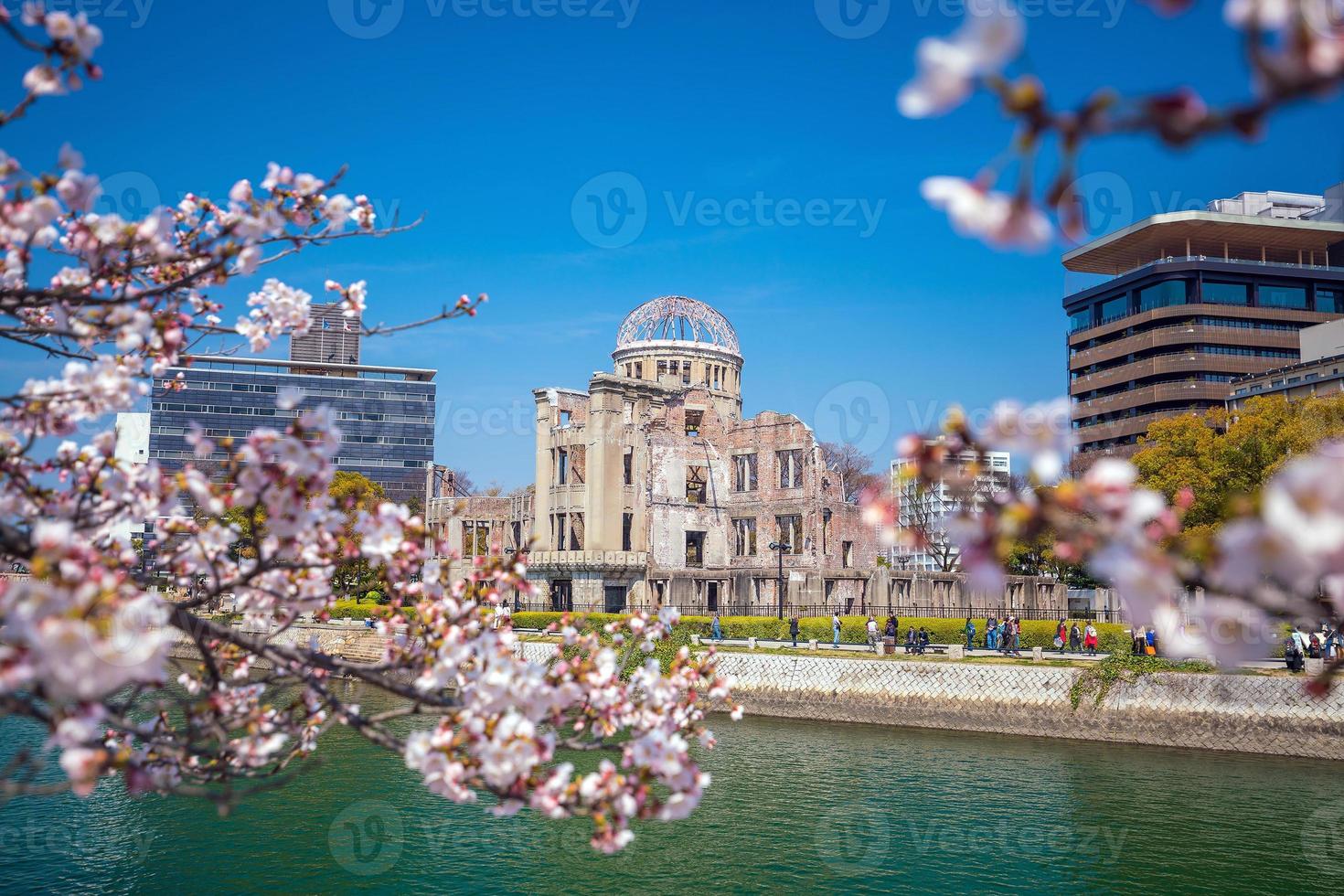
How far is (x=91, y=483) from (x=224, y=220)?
7.90 feet

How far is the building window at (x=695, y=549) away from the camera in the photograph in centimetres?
7025

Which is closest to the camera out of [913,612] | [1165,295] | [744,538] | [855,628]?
[855,628]

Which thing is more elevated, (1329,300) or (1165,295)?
(1329,300)

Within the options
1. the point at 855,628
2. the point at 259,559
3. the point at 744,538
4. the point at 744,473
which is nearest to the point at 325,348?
the point at 744,473

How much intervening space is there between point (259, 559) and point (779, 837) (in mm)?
17003

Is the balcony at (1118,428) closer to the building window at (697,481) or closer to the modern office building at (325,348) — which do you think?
the building window at (697,481)

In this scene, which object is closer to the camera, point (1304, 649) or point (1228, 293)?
point (1304, 649)

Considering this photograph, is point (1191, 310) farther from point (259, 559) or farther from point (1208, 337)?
point (259, 559)

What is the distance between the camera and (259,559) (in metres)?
7.50

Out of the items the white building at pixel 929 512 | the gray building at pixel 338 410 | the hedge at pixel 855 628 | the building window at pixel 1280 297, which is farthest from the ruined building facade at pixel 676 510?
the gray building at pixel 338 410

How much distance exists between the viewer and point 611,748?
7.49m

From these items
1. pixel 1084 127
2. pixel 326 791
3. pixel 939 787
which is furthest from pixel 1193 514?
pixel 1084 127

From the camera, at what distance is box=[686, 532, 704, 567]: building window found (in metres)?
70.2

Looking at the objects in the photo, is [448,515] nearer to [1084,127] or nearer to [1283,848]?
[1283,848]
